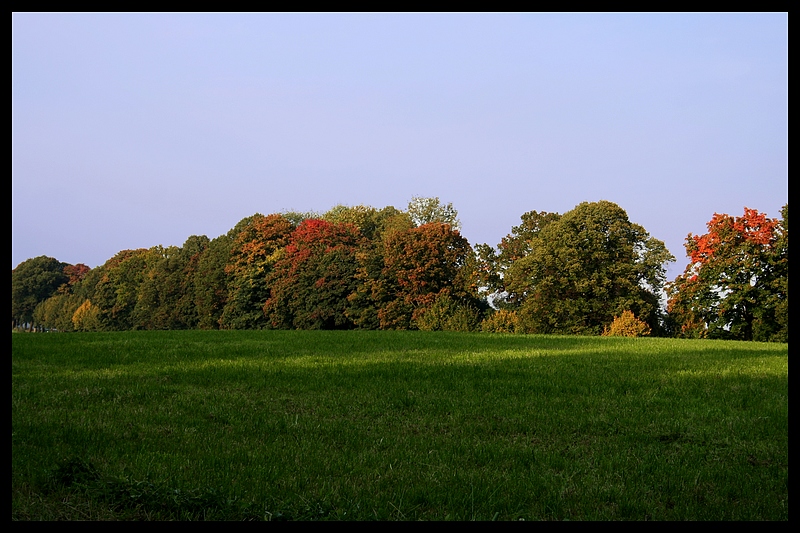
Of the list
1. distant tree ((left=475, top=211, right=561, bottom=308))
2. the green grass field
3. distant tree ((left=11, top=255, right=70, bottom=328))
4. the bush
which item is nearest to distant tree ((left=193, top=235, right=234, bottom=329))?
distant tree ((left=475, top=211, right=561, bottom=308))

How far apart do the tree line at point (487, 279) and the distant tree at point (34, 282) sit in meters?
28.3

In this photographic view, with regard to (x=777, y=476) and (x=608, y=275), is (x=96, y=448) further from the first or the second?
(x=608, y=275)

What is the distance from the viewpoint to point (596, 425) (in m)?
9.52

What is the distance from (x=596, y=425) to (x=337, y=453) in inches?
155

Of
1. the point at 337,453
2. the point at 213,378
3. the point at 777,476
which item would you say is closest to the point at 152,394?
the point at 213,378

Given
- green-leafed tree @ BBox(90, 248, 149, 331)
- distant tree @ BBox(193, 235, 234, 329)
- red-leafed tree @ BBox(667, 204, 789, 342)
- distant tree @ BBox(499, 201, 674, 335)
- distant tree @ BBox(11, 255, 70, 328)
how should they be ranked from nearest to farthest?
red-leafed tree @ BBox(667, 204, 789, 342) → distant tree @ BBox(499, 201, 674, 335) → distant tree @ BBox(193, 235, 234, 329) → green-leafed tree @ BBox(90, 248, 149, 331) → distant tree @ BBox(11, 255, 70, 328)

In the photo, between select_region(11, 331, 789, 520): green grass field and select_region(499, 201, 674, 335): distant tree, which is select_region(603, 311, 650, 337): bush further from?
select_region(11, 331, 789, 520): green grass field

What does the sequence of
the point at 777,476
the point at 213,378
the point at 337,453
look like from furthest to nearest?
the point at 213,378 < the point at 337,453 < the point at 777,476

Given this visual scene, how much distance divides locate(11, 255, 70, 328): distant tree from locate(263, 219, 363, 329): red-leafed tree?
48160mm

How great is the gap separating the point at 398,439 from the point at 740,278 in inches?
1311

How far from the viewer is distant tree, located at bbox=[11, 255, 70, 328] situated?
285ft

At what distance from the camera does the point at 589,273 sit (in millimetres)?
41656

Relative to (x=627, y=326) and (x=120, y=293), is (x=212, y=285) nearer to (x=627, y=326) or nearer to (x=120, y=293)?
(x=120, y=293)
